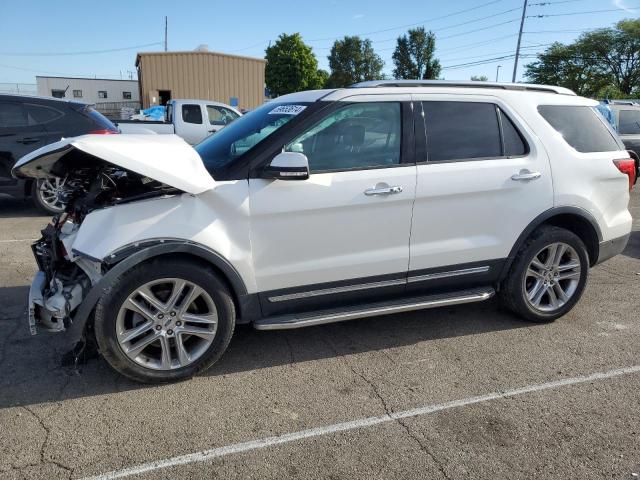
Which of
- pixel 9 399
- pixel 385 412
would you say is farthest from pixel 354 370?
pixel 9 399

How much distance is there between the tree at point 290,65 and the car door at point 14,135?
54.5 m

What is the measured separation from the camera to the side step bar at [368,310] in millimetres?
3361

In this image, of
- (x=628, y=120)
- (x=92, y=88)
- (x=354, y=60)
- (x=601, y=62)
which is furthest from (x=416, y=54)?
(x=628, y=120)

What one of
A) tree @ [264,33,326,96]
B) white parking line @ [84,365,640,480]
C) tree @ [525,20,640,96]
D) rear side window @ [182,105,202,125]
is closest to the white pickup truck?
rear side window @ [182,105,202,125]

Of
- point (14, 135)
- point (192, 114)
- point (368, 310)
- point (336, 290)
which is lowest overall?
point (368, 310)

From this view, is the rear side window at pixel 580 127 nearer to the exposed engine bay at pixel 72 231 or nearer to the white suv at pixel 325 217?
the white suv at pixel 325 217

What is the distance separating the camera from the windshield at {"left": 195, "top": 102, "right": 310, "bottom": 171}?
137 inches

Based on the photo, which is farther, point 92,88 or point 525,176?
point 92,88

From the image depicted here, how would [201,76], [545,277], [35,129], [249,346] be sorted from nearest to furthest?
[249,346]
[545,277]
[35,129]
[201,76]

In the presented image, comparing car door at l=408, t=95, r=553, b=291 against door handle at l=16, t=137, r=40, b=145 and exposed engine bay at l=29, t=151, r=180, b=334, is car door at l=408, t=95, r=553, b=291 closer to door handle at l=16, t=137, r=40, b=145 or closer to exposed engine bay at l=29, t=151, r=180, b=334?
exposed engine bay at l=29, t=151, r=180, b=334

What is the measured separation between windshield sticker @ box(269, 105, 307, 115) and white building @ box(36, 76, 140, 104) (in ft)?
183

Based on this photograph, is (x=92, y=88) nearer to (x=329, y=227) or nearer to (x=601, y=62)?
(x=601, y=62)

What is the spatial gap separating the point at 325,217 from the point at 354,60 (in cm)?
9197

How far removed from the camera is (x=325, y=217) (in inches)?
133
